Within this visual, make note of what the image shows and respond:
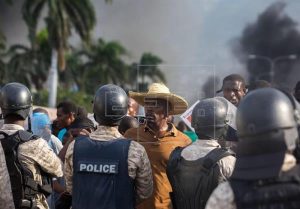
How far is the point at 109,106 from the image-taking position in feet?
14.6

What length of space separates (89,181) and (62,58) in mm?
29394

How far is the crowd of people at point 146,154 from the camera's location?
101 inches

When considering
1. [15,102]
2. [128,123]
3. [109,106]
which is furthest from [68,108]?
[109,106]

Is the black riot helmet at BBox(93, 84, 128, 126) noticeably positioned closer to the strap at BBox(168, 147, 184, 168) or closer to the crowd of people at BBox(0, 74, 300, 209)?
the crowd of people at BBox(0, 74, 300, 209)

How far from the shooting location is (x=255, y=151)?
2.54m

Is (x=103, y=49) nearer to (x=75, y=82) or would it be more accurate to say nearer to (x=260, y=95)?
(x=75, y=82)

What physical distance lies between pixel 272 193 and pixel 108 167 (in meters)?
1.99

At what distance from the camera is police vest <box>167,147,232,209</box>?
4.11 m

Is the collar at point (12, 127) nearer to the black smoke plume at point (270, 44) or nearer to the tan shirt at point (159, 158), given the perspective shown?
the tan shirt at point (159, 158)

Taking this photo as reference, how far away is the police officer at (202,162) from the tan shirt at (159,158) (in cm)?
47

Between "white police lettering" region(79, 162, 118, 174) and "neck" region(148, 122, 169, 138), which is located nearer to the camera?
"white police lettering" region(79, 162, 118, 174)

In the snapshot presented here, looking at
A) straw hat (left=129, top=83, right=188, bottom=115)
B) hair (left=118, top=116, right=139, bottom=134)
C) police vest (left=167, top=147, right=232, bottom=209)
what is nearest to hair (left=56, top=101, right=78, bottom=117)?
hair (left=118, top=116, right=139, bottom=134)

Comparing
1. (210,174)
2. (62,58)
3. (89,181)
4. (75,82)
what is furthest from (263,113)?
(75,82)

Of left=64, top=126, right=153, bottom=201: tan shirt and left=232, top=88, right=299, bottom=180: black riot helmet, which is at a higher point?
left=232, top=88, right=299, bottom=180: black riot helmet
